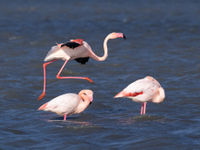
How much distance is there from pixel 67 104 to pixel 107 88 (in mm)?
3169

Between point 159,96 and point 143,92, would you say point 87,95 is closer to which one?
point 143,92

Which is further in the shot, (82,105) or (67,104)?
(82,105)

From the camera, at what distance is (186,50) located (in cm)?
1741

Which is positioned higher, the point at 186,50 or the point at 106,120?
the point at 186,50

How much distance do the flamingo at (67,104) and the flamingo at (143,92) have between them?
1.88 ft

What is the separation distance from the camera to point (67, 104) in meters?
8.77

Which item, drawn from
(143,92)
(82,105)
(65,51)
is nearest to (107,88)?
(65,51)

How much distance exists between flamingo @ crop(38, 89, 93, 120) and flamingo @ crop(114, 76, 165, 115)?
574mm

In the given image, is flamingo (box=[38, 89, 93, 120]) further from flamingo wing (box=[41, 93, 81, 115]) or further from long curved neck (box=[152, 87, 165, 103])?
long curved neck (box=[152, 87, 165, 103])

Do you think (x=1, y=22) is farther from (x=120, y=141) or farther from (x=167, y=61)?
(x=120, y=141)

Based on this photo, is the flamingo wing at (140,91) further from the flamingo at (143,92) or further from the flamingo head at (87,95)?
the flamingo head at (87,95)

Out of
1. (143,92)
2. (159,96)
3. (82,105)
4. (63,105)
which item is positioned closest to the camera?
(63,105)

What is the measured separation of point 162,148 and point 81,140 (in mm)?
1240

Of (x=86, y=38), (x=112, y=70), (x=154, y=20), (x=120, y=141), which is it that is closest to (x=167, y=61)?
(x=112, y=70)
